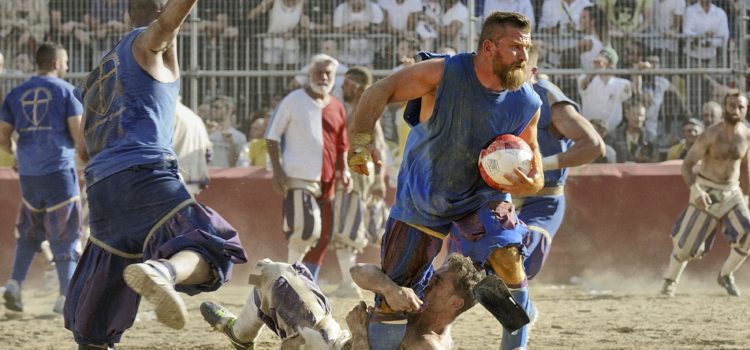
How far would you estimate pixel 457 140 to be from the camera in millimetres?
5980

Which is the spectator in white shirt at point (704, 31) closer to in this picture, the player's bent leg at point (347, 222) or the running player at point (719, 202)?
the running player at point (719, 202)

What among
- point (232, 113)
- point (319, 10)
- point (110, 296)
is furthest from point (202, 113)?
point (110, 296)

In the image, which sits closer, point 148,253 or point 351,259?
point 148,253

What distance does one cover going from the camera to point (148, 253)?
588cm

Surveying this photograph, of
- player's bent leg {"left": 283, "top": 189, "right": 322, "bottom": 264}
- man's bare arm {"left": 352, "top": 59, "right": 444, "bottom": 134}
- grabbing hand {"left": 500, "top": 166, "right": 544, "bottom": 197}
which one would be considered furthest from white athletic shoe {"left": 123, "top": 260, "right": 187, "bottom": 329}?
player's bent leg {"left": 283, "top": 189, "right": 322, "bottom": 264}

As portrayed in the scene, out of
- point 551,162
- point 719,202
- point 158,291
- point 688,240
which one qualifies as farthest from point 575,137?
point 719,202

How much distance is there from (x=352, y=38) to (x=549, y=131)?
5394 millimetres

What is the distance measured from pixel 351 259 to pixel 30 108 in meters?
3.45

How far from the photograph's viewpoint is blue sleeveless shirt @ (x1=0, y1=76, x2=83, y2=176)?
10531 mm

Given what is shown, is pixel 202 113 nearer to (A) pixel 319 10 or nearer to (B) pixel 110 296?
(A) pixel 319 10

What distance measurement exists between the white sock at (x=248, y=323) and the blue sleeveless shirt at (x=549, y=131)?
7.26 feet

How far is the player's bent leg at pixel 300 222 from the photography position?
11305 millimetres

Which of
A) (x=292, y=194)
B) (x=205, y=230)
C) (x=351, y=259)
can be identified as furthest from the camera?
(x=351, y=259)

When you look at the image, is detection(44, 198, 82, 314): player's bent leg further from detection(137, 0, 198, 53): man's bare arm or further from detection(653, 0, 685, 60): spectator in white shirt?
detection(653, 0, 685, 60): spectator in white shirt
